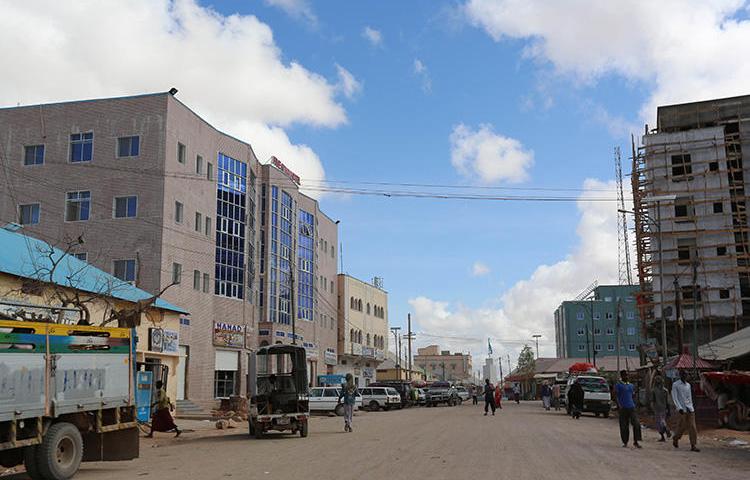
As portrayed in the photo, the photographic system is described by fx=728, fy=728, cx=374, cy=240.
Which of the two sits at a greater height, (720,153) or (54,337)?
(720,153)

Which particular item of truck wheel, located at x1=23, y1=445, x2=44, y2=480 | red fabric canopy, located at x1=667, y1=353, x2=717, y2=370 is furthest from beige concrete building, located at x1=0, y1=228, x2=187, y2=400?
red fabric canopy, located at x1=667, y1=353, x2=717, y2=370

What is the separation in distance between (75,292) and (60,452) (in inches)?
385

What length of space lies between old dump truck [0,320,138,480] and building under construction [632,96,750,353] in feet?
170

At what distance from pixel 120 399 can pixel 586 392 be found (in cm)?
2713

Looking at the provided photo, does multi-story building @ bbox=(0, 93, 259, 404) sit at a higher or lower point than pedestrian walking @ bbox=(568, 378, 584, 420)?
higher

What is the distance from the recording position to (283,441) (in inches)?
813

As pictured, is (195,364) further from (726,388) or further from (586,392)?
(726,388)

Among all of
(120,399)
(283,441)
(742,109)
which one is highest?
(742,109)

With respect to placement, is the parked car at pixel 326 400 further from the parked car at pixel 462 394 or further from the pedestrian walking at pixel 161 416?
the parked car at pixel 462 394

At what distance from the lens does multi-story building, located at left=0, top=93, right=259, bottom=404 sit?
136 feet

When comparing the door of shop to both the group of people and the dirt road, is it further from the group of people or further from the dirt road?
the group of people

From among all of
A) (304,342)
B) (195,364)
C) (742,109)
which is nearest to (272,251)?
(304,342)

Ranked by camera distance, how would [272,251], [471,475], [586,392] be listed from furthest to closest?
1. [272,251]
2. [586,392]
3. [471,475]

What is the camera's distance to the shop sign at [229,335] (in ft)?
151
